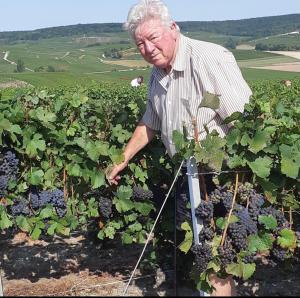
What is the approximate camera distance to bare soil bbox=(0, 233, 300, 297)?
4.18 m

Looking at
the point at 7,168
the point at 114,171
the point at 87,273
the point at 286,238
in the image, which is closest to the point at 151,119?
the point at 114,171

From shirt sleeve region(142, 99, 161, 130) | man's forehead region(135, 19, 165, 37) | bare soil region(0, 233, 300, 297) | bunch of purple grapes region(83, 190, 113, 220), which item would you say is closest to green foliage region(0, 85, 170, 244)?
bunch of purple grapes region(83, 190, 113, 220)

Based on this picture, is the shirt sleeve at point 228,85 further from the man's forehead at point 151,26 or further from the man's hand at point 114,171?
the man's hand at point 114,171

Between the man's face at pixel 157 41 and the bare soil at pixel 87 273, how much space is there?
159cm

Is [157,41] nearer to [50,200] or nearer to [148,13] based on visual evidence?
[148,13]

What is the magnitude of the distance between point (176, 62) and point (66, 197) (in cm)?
127

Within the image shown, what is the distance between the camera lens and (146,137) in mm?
3711

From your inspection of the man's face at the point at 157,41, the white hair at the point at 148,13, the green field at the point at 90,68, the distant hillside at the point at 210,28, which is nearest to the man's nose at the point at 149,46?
the man's face at the point at 157,41

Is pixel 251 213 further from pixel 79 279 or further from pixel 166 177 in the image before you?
pixel 79 279

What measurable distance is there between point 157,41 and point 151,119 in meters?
0.67

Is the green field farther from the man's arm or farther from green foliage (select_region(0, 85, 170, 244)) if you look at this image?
the man's arm

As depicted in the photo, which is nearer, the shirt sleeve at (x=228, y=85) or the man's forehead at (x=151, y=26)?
the shirt sleeve at (x=228, y=85)

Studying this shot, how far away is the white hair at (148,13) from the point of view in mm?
3096

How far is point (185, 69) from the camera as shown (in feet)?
10.3
